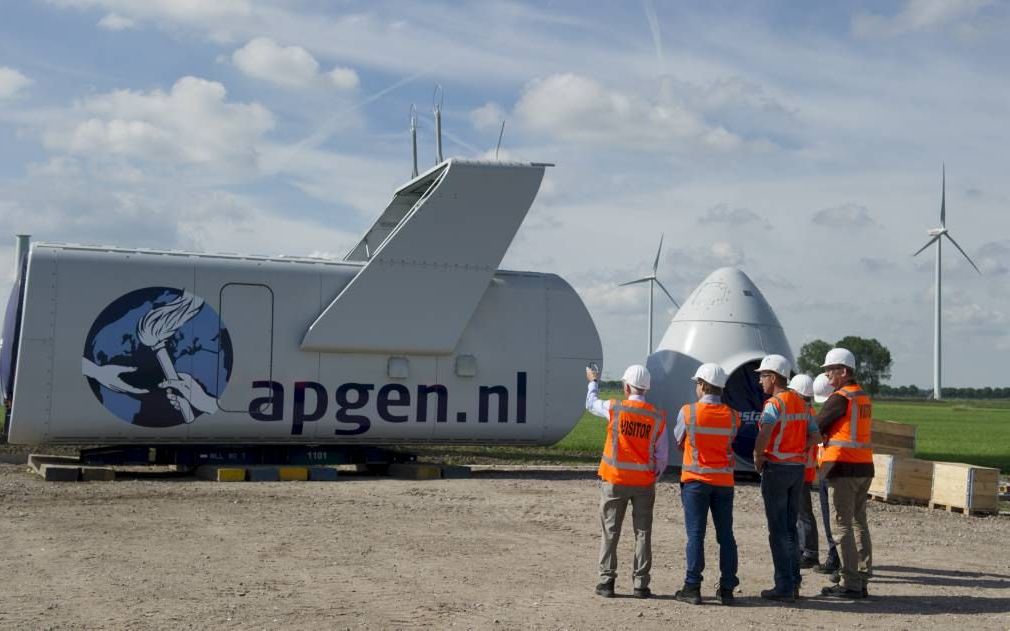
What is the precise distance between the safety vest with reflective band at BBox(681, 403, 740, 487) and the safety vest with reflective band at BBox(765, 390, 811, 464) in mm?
579

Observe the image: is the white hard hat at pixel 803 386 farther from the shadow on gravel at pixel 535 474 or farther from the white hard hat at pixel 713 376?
the shadow on gravel at pixel 535 474

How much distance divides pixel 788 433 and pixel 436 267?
879 centimetres

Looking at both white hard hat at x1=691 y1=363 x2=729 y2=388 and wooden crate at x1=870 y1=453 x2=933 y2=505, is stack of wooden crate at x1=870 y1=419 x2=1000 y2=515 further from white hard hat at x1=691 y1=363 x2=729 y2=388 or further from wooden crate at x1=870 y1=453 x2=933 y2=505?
white hard hat at x1=691 y1=363 x2=729 y2=388

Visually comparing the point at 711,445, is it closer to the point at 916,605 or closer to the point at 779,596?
the point at 779,596

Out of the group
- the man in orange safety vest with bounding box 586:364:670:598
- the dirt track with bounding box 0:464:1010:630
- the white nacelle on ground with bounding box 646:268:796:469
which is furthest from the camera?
the white nacelle on ground with bounding box 646:268:796:469

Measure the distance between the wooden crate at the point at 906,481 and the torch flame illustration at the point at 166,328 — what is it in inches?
403

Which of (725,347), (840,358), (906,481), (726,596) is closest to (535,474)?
(725,347)

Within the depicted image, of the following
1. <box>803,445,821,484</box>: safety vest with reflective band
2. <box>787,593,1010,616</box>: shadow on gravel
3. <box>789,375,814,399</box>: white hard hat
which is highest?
<box>789,375,814,399</box>: white hard hat

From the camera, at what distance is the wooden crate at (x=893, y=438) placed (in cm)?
1777

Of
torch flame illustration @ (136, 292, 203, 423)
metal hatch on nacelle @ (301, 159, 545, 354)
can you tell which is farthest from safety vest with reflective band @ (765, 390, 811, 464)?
torch flame illustration @ (136, 292, 203, 423)

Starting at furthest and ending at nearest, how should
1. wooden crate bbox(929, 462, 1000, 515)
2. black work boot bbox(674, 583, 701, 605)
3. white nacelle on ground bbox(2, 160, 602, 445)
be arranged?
1. wooden crate bbox(929, 462, 1000, 515)
2. white nacelle on ground bbox(2, 160, 602, 445)
3. black work boot bbox(674, 583, 701, 605)

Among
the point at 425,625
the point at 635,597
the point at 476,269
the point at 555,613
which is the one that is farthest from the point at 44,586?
the point at 476,269

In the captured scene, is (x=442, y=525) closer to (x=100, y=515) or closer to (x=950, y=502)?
(x=100, y=515)

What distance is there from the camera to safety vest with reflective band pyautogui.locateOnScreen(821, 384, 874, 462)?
10047 mm
